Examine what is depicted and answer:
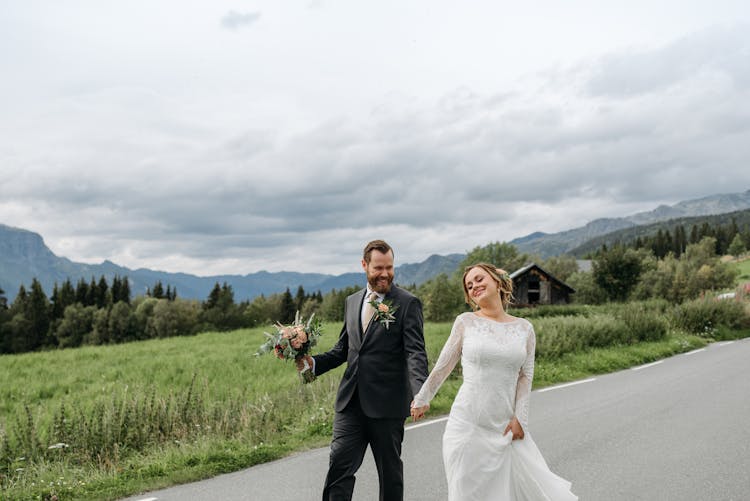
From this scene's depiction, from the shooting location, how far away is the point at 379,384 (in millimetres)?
4559

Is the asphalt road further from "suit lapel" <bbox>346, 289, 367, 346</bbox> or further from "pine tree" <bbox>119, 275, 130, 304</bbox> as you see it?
"pine tree" <bbox>119, 275, 130, 304</bbox>

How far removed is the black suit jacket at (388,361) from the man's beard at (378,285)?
3.0 inches

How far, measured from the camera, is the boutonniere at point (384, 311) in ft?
14.5

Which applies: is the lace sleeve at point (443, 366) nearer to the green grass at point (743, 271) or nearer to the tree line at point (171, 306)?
the tree line at point (171, 306)

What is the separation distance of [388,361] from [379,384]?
0.19m

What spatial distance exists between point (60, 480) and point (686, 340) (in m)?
20.4

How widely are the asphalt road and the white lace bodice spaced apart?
2.03 m

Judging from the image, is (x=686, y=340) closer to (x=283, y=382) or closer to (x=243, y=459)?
(x=283, y=382)

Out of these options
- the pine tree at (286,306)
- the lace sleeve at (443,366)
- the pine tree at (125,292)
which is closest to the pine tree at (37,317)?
the pine tree at (125,292)

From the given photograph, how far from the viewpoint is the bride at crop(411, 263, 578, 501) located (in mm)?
4105

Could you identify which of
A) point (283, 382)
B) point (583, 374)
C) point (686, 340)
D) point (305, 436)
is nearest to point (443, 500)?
point (305, 436)

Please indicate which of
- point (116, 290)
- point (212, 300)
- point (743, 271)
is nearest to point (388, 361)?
point (212, 300)

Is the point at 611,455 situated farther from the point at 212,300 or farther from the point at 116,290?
the point at 116,290

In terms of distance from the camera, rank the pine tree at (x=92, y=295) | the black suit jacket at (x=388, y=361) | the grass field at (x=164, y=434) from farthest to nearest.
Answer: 1. the pine tree at (x=92, y=295)
2. the grass field at (x=164, y=434)
3. the black suit jacket at (x=388, y=361)
